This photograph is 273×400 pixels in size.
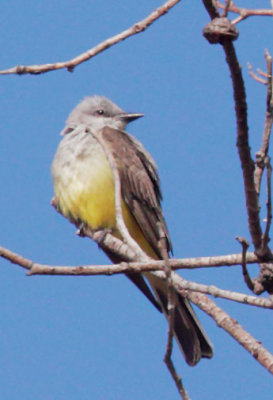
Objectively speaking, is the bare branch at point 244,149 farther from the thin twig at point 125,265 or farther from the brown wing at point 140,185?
the brown wing at point 140,185

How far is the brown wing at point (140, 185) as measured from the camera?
7.08 metres

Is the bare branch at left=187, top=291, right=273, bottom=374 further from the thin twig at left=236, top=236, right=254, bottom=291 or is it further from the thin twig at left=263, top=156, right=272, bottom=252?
the thin twig at left=263, top=156, right=272, bottom=252

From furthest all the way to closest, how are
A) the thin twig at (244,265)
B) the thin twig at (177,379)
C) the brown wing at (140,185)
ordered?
the brown wing at (140,185) < the thin twig at (244,265) < the thin twig at (177,379)

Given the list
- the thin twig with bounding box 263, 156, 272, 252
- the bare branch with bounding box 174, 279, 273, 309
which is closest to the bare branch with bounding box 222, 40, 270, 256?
the thin twig with bounding box 263, 156, 272, 252

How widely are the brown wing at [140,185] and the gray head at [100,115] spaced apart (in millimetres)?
808

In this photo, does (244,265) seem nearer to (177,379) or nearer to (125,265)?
(125,265)

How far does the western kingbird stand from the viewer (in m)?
6.89

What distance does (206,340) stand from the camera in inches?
244

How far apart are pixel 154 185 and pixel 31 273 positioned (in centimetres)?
373

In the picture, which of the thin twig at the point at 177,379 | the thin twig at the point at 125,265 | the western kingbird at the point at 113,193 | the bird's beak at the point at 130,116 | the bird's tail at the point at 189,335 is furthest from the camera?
the bird's beak at the point at 130,116

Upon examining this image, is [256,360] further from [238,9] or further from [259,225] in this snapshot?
[238,9]

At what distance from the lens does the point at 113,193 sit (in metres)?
6.93

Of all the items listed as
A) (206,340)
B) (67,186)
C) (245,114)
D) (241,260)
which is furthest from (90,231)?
(245,114)

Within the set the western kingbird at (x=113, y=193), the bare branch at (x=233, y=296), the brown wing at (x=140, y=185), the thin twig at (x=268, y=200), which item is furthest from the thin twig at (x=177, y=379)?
the brown wing at (x=140, y=185)
